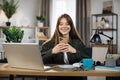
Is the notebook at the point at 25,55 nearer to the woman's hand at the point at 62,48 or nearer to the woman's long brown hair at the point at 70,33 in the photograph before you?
the woman's hand at the point at 62,48

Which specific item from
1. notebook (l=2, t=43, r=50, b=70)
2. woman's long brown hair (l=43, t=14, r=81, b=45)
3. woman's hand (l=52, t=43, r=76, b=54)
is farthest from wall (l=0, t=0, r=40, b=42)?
notebook (l=2, t=43, r=50, b=70)

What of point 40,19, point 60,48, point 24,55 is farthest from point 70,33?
point 40,19

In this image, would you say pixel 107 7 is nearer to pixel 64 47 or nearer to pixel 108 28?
pixel 108 28

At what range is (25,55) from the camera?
6.14ft

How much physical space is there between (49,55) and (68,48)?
0.69 ft

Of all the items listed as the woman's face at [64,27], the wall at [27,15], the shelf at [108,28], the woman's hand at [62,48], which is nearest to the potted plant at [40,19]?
the wall at [27,15]

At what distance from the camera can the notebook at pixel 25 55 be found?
1800 mm

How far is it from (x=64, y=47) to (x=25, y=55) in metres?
0.52

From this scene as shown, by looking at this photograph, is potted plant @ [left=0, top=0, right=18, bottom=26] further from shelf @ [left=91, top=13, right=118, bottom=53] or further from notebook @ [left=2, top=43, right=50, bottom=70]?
notebook @ [left=2, top=43, right=50, bottom=70]

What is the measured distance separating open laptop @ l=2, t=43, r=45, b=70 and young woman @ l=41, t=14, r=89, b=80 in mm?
446

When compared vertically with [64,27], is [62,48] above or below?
below

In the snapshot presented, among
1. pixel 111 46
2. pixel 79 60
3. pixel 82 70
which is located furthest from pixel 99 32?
pixel 82 70

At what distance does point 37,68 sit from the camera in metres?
1.85

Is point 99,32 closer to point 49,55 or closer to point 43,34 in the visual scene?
point 43,34
